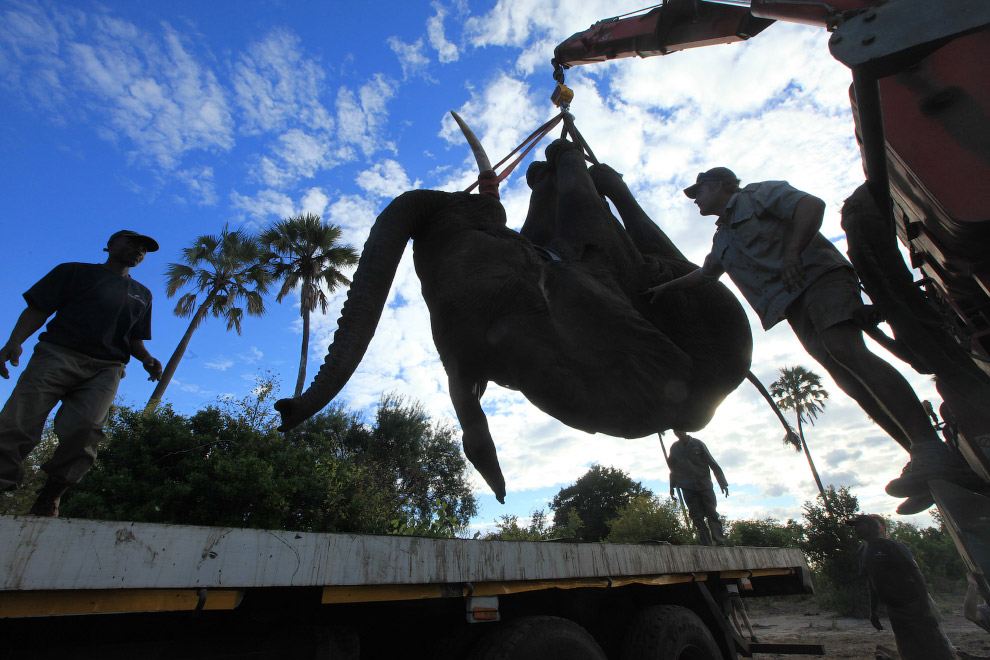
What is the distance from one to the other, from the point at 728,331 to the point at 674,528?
18.6 meters

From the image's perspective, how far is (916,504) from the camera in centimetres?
223

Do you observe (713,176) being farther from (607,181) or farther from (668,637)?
(668,637)

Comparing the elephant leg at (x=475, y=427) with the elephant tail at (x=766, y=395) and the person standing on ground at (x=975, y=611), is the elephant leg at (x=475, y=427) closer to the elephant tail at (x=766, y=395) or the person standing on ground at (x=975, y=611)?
the elephant tail at (x=766, y=395)

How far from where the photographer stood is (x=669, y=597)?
11.6 ft

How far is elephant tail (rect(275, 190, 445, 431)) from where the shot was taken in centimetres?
171

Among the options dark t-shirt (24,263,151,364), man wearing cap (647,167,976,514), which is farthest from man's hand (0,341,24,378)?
man wearing cap (647,167,976,514)

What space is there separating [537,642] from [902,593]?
4536 mm

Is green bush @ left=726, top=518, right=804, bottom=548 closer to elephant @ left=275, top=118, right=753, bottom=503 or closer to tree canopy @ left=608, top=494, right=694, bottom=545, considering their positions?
tree canopy @ left=608, top=494, right=694, bottom=545

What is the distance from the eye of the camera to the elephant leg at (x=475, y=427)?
251 centimetres

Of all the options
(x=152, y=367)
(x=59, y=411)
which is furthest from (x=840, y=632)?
(x=59, y=411)

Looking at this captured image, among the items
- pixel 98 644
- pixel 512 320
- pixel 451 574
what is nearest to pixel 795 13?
pixel 512 320

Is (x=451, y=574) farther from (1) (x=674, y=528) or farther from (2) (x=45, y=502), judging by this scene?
(1) (x=674, y=528)

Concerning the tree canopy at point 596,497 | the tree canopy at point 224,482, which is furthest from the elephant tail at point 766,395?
the tree canopy at point 596,497

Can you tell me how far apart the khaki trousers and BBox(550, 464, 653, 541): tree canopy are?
130 ft
